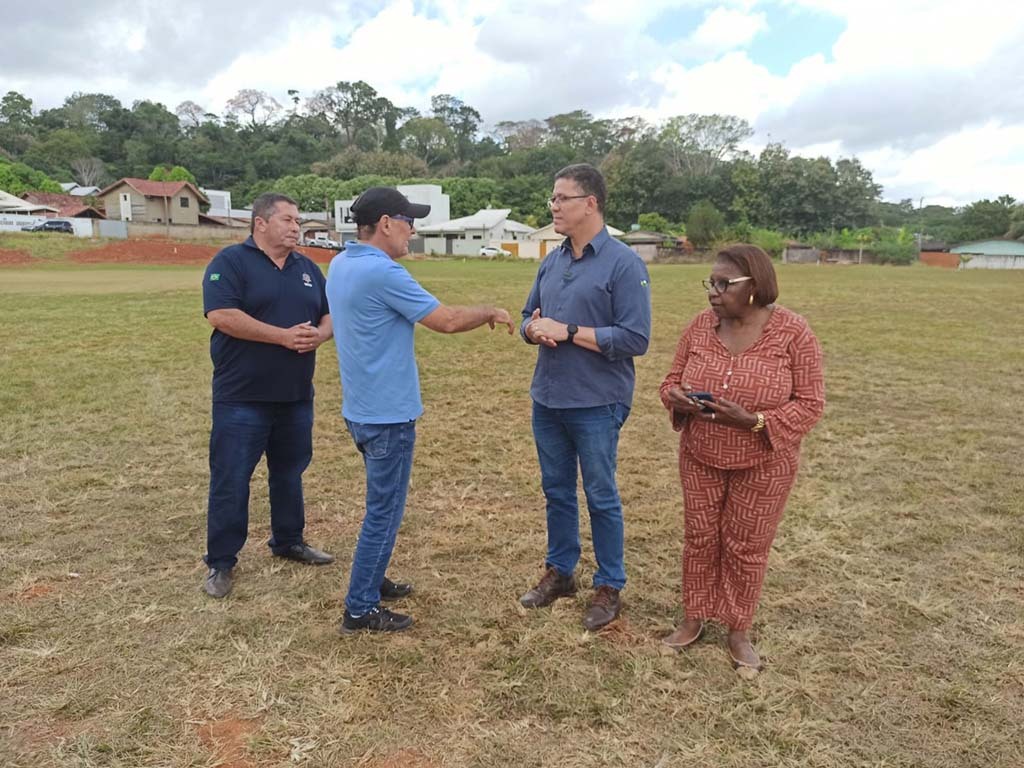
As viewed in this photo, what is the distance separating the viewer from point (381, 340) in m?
3.03

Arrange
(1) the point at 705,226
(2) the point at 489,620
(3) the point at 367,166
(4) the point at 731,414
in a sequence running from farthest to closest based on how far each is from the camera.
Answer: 1. (3) the point at 367,166
2. (1) the point at 705,226
3. (2) the point at 489,620
4. (4) the point at 731,414

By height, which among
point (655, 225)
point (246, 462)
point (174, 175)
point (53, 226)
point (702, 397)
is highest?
point (174, 175)

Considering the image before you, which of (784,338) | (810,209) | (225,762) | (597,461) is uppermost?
(810,209)

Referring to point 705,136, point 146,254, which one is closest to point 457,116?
point 705,136

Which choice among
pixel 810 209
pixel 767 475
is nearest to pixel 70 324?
pixel 767 475

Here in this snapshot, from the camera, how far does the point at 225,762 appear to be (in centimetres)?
246

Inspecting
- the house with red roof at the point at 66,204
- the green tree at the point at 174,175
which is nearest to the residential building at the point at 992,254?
the house with red roof at the point at 66,204

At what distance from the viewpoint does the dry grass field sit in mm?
2574

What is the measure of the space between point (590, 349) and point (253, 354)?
1.72m

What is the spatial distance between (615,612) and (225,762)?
5.87ft

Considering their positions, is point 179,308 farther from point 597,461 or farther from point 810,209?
point 810,209

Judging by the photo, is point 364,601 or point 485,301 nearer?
point 364,601

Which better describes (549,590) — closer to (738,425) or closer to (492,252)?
(738,425)

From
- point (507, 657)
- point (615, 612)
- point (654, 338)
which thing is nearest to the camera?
point (507, 657)
